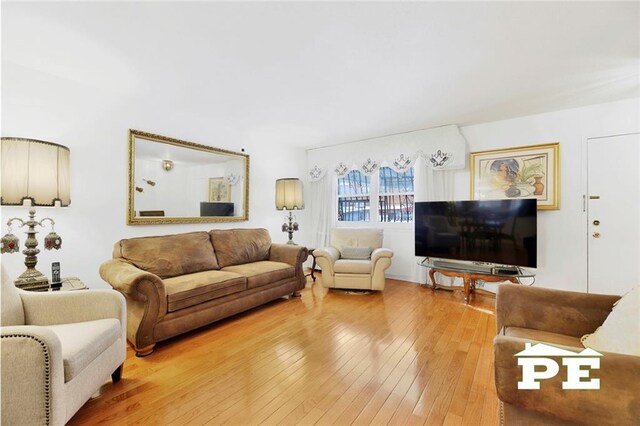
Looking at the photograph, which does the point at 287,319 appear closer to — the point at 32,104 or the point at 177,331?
the point at 177,331

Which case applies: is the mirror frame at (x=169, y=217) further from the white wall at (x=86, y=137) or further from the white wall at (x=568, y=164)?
the white wall at (x=568, y=164)

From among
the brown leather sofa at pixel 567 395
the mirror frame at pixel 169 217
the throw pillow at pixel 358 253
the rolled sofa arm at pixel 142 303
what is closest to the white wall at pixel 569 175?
the throw pillow at pixel 358 253

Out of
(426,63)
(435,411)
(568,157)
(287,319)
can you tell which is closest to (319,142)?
(426,63)

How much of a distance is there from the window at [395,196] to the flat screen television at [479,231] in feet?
1.95

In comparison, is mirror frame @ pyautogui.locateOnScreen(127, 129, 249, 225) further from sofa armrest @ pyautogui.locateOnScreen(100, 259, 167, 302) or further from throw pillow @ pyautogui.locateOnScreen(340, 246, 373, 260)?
throw pillow @ pyautogui.locateOnScreen(340, 246, 373, 260)

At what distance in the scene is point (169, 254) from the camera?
2705mm

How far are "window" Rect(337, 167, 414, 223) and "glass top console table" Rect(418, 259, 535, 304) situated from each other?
1.06 m

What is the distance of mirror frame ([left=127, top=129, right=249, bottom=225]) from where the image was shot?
9.30ft

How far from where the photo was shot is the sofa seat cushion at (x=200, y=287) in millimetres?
2238

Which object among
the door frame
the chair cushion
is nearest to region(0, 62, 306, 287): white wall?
the chair cushion

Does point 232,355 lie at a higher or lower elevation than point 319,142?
lower

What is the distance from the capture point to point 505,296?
1672 millimetres

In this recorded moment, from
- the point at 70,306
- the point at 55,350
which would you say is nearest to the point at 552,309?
the point at 55,350

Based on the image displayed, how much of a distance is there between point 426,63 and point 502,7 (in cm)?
63
